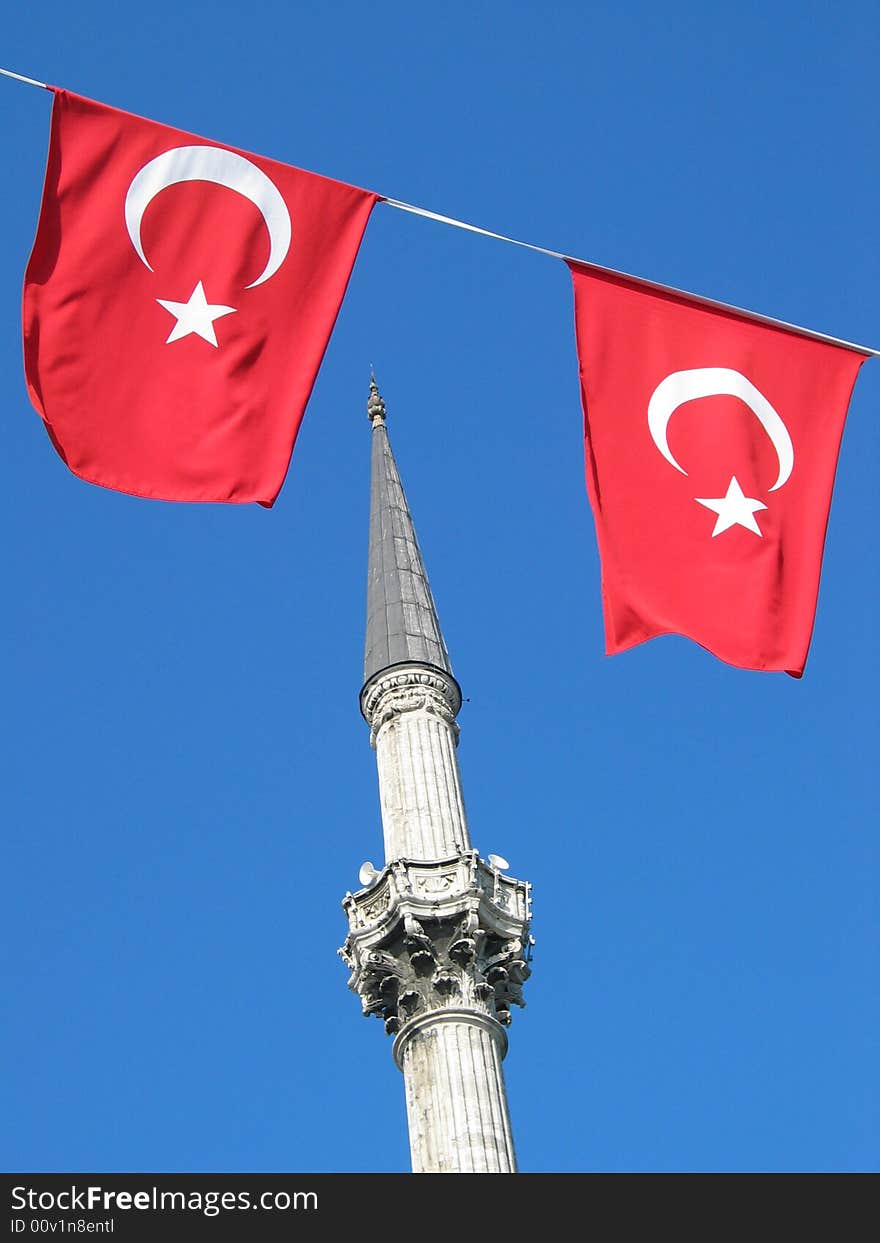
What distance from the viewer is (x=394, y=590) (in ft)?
103

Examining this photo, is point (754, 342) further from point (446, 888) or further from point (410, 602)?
point (410, 602)

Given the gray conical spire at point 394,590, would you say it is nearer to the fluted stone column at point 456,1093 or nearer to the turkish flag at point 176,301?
the fluted stone column at point 456,1093

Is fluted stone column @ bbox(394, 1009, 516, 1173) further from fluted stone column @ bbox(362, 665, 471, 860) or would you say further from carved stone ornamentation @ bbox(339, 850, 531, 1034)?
fluted stone column @ bbox(362, 665, 471, 860)

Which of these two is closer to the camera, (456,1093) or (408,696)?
(456,1093)

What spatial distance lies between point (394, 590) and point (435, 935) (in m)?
7.88

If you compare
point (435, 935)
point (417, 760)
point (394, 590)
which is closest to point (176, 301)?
point (435, 935)

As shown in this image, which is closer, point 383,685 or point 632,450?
point 632,450

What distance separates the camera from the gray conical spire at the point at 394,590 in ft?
98.5

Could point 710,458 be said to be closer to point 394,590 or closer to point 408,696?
point 408,696

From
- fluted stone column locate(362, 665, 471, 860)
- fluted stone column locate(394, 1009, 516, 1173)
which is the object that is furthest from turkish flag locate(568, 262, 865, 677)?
fluted stone column locate(362, 665, 471, 860)

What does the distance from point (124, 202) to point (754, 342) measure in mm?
5185

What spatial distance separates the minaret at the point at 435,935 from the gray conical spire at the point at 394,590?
6.2 inches
